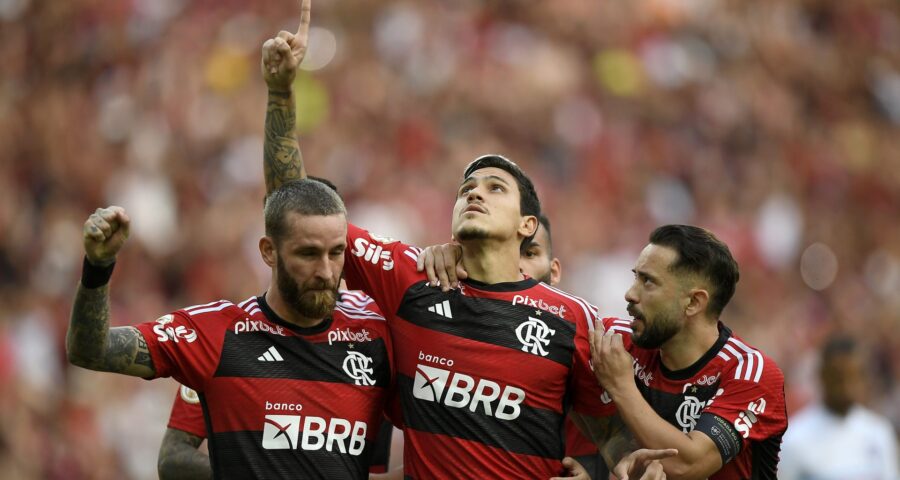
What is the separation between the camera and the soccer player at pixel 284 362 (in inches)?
227

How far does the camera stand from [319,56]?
587 inches

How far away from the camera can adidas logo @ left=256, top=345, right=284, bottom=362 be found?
589 cm

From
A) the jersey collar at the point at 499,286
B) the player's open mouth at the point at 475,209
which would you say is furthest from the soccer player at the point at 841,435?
the player's open mouth at the point at 475,209

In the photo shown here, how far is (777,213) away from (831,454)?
593 cm

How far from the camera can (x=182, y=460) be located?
6.49 m

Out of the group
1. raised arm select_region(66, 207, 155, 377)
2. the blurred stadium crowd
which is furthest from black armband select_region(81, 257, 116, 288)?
the blurred stadium crowd

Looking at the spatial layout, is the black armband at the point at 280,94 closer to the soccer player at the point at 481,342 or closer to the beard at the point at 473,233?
the soccer player at the point at 481,342

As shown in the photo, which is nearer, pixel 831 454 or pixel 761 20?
pixel 831 454

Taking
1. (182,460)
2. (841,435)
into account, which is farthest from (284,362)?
(841,435)

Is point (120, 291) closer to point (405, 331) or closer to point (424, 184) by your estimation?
point (424, 184)

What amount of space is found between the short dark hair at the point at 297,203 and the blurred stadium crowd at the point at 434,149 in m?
5.75

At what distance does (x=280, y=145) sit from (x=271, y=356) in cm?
106

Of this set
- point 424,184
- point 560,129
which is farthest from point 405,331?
point 560,129

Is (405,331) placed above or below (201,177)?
below
